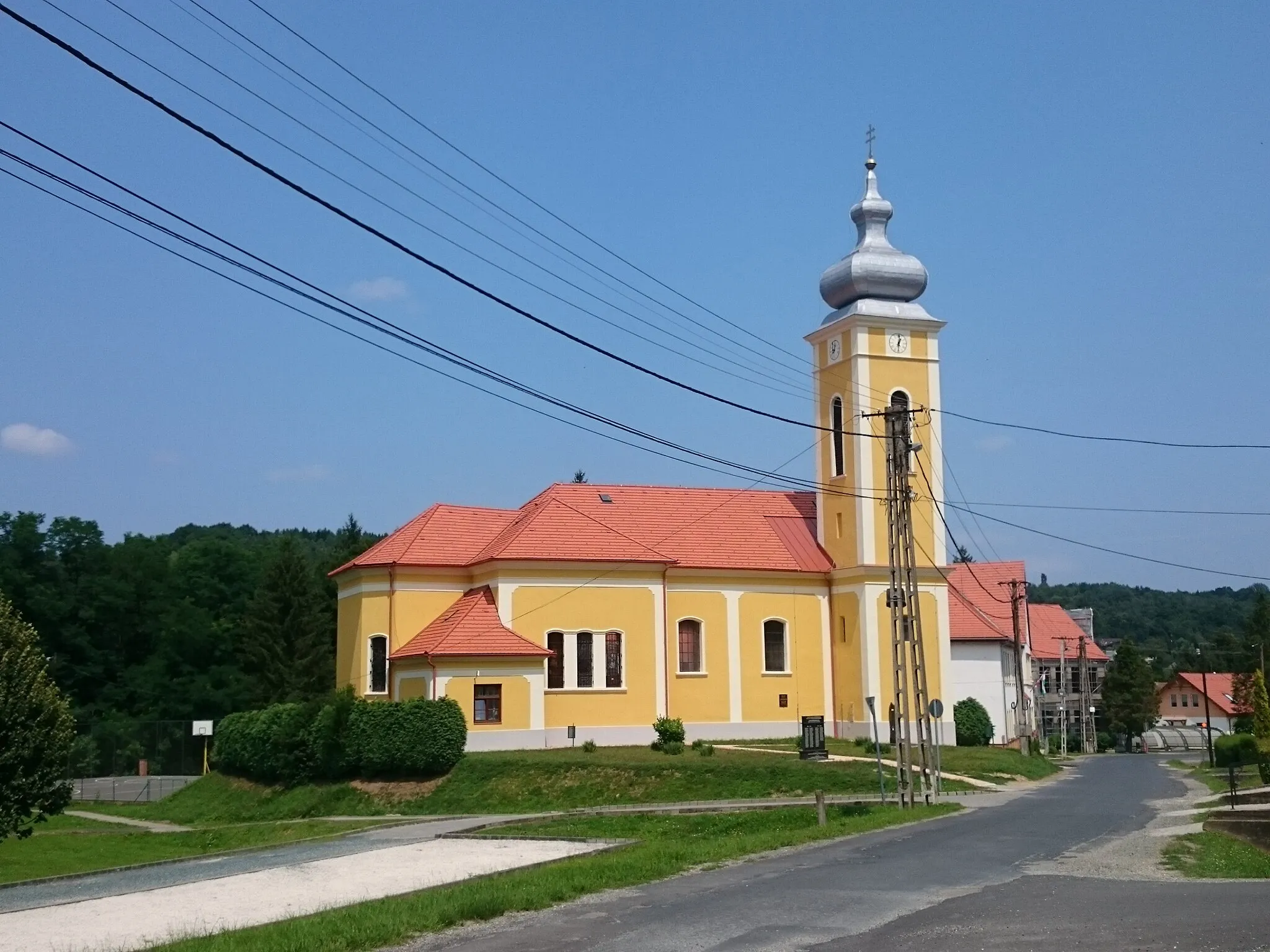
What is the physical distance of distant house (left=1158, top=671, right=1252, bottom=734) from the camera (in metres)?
113

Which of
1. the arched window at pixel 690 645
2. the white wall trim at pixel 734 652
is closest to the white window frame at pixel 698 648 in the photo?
the arched window at pixel 690 645

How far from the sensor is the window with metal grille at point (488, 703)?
39500mm

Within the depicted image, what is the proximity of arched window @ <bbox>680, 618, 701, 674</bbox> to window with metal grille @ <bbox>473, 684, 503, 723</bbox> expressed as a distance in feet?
23.8

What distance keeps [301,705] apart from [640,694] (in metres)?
10.7

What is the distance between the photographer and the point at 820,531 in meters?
47.5

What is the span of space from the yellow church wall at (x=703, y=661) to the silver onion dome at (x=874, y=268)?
11.6m

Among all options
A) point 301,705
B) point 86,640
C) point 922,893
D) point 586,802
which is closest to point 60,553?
point 86,640

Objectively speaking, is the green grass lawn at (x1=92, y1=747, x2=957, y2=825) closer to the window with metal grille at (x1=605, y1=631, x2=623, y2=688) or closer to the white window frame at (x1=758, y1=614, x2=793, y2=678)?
the window with metal grille at (x1=605, y1=631, x2=623, y2=688)

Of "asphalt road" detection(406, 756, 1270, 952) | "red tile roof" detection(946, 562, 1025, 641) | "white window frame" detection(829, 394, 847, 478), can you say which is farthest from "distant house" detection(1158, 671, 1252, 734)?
"asphalt road" detection(406, 756, 1270, 952)

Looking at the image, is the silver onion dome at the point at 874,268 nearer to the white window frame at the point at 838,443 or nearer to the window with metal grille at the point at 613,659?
the white window frame at the point at 838,443

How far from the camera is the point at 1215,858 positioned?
60.6 feet

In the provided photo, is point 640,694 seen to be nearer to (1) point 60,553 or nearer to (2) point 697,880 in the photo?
(2) point 697,880

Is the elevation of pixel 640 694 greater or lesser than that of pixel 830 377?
lesser

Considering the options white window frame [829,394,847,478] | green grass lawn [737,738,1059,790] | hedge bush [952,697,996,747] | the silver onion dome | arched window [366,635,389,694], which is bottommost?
green grass lawn [737,738,1059,790]
